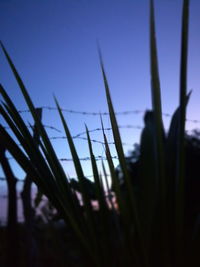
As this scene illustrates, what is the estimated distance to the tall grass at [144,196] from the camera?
12.2 inches

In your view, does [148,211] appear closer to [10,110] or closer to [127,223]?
[127,223]

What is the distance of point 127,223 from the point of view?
35 centimetres

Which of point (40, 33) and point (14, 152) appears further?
point (40, 33)

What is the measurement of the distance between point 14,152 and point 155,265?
0.86 feet

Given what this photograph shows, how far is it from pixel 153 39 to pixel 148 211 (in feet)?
0.72

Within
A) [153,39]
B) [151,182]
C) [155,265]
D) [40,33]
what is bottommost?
[155,265]

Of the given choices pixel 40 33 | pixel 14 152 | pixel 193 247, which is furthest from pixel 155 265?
pixel 40 33

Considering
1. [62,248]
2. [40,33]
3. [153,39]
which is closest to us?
[153,39]

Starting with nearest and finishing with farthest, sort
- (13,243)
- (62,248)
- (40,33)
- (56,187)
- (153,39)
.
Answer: (153,39) < (56,187) < (62,248) < (13,243) < (40,33)

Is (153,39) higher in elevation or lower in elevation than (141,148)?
higher

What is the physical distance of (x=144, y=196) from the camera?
0.36 metres

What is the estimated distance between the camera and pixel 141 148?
0.38 meters

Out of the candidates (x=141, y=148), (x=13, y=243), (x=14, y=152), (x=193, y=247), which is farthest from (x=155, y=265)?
(x=13, y=243)

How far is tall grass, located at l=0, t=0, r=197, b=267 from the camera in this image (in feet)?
1.02
